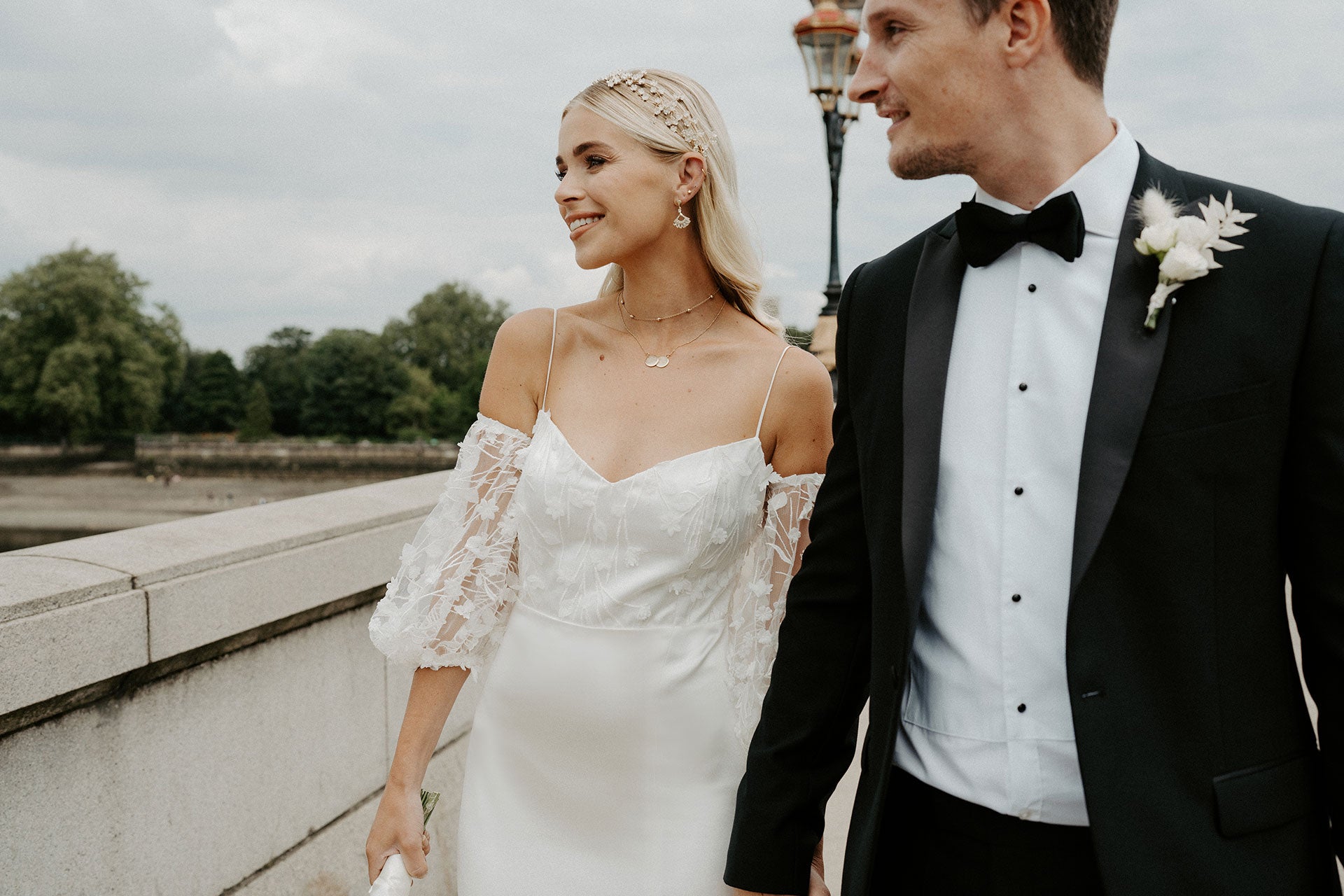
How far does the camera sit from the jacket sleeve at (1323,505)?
1.54 metres

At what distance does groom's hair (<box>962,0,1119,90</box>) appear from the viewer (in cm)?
175

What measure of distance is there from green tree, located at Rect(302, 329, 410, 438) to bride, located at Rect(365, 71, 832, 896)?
315ft

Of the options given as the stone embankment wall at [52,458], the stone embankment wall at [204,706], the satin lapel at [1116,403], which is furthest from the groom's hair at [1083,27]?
the stone embankment wall at [52,458]

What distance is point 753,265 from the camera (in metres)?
2.91

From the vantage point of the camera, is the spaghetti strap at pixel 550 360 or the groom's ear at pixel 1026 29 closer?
the groom's ear at pixel 1026 29

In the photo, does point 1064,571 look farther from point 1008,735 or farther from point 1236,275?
point 1236,275

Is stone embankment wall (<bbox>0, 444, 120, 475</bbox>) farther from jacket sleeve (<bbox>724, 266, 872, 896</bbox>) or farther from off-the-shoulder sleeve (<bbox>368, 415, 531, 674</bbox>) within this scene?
jacket sleeve (<bbox>724, 266, 872, 896</bbox>)

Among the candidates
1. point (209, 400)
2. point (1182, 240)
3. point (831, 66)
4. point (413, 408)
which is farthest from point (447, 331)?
point (1182, 240)

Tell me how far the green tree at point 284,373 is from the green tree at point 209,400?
256cm

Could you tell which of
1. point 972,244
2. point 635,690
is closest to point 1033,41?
point 972,244

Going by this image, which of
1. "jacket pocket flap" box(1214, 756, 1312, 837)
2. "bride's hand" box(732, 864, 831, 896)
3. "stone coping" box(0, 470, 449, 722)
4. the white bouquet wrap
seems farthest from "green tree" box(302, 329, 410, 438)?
"jacket pocket flap" box(1214, 756, 1312, 837)

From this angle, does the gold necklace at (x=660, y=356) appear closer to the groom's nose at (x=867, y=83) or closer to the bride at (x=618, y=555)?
the bride at (x=618, y=555)

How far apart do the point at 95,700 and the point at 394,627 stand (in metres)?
0.72

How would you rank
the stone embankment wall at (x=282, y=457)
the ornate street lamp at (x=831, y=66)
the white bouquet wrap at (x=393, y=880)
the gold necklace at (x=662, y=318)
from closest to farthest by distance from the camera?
the white bouquet wrap at (x=393, y=880) → the gold necklace at (x=662, y=318) → the ornate street lamp at (x=831, y=66) → the stone embankment wall at (x=282, y=457)
